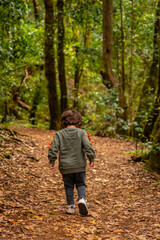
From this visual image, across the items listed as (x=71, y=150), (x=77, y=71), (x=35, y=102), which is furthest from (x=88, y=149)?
(x=35, y=102)

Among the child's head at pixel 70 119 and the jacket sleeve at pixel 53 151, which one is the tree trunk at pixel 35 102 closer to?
the child's head at pixel 70 119

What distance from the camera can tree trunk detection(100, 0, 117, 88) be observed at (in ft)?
41.8

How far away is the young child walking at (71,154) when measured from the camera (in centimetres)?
421

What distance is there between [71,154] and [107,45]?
9.82m

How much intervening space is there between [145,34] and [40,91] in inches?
290

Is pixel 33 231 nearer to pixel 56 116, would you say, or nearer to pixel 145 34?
pixel 56 116

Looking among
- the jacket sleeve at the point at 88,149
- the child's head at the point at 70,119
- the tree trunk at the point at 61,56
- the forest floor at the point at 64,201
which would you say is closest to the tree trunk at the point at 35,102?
the tree trunk at the point at 61,56

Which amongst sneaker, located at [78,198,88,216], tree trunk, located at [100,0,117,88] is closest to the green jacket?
sneaker, located at [78,198,88,216]

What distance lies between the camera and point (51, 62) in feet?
44.2

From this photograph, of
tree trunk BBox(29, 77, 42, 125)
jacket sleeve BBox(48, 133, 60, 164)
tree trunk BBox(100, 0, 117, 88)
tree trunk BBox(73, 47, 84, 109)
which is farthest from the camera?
tree trunk BBox(29, 77, 42, 125)

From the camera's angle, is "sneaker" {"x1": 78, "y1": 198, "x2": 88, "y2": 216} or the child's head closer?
"sneaker" {"x1": 78, "y1": 198, "x2": 88, "y2": 216}

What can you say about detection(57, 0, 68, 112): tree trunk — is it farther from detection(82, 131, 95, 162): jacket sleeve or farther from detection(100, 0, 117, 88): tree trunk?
detection(82, 131, 95, 162): jacket sleeve

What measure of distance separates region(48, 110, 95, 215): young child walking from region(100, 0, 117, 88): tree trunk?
9.20 meters

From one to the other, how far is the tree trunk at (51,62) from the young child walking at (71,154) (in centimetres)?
895
